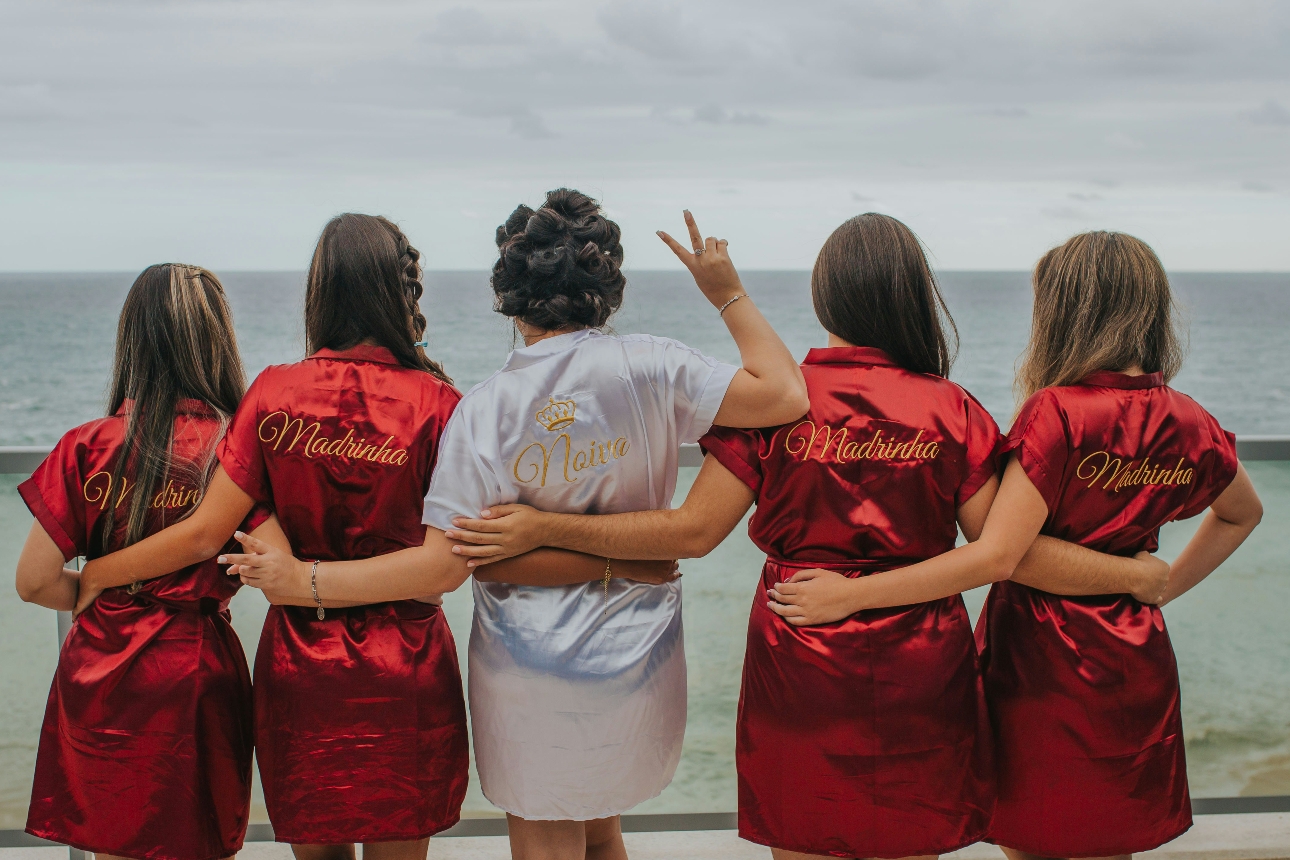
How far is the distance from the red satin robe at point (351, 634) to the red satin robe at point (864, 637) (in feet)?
1.77

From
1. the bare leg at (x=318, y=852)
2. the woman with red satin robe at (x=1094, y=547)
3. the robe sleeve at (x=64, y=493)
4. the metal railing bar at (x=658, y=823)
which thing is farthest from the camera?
the metal railing bar at (x=658, y=823)

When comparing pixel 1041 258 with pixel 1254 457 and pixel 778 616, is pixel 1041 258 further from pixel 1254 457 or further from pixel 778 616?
pixel 1254 457

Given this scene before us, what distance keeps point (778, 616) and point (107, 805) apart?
1.29m

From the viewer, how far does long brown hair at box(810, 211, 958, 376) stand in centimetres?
181

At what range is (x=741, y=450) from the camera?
181cm

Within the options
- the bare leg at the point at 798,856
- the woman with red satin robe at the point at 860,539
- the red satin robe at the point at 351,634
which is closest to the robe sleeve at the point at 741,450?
the woman with red satin robe at the point at 860,539

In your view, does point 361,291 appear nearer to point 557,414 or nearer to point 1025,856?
point 557,414

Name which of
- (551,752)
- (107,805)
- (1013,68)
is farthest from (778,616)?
(1013,68)

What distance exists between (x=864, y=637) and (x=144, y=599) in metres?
1.32

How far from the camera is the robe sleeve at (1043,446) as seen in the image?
1.81 metres

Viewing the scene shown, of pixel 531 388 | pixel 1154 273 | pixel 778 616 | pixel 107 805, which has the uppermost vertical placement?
pixel 1154 273

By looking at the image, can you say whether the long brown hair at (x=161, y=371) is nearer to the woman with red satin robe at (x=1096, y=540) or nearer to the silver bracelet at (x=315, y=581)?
the silver bracelet at (x=315, y=581)

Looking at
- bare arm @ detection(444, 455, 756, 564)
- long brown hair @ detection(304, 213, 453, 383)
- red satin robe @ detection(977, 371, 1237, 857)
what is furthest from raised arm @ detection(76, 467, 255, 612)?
red satin robe @ detection(977, 371, 1237, 857)

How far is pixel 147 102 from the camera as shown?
60.2 meters
